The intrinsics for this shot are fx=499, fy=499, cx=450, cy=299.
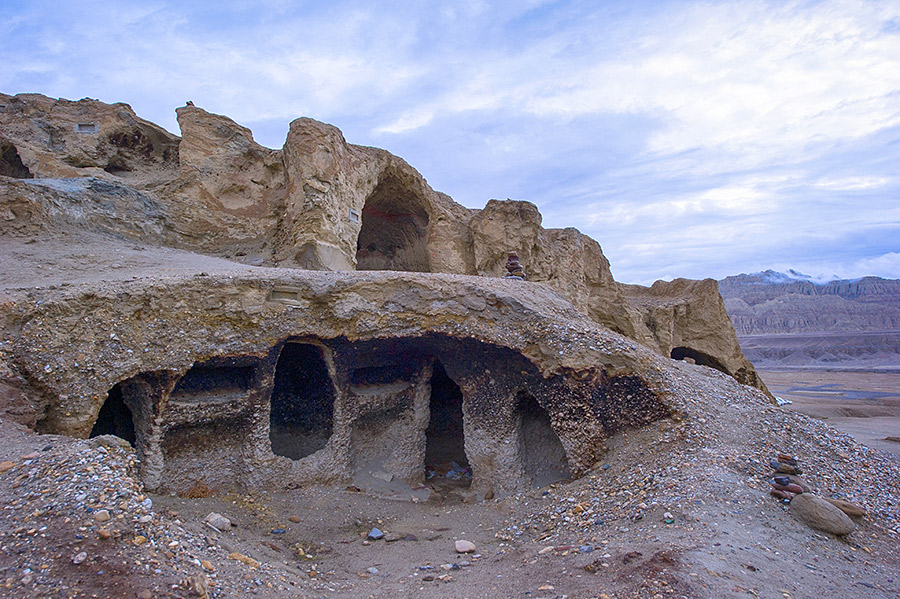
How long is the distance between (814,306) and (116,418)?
77.8 metres

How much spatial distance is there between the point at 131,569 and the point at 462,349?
4829 mm

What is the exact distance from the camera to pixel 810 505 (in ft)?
14.5

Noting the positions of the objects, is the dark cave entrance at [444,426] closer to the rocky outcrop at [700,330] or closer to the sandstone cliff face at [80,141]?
the sandstone cliff face at [80,141]

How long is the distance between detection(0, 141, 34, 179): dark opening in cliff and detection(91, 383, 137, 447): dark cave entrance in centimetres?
675

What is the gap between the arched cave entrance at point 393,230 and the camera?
520 inches

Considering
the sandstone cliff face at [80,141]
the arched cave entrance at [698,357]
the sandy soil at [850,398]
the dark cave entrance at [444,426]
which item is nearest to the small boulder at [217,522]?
the dark cave entrance at [444,426]

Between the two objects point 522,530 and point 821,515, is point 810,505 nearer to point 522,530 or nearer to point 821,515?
point 821,515

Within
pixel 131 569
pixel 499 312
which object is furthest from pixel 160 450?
pixel 499 312

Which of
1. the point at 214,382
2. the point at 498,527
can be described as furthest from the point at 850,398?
the point at 214,382

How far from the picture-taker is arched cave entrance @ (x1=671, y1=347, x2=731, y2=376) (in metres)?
16.8

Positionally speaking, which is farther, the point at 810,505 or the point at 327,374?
the point at 327,374

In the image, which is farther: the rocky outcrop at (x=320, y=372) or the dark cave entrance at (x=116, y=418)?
the dark cave entrance at (x=116, y=418)

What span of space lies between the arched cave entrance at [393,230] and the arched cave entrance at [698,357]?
9938mm

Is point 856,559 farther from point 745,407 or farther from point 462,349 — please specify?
point 462,349
